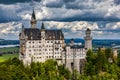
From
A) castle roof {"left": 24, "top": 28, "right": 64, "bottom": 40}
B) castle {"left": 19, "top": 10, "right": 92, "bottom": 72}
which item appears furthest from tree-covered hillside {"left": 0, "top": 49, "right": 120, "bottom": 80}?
castle roof {"left": 24, "top": 28, "right": 64, "bottom": 40}

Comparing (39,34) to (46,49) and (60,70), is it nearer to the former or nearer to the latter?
(46,49)

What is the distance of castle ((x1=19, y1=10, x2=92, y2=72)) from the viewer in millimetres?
145875

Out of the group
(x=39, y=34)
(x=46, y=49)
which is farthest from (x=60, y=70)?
(x=39, y=34)

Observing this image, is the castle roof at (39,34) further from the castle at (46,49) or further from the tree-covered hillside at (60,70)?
the tree-covered hillside at (60,70)

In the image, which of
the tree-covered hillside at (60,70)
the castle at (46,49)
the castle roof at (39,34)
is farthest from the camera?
the castle roof at (39,34)

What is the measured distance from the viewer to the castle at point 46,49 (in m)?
146

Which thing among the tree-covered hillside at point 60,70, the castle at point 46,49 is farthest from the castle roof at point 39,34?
the tree-covered hillside at point 60,70

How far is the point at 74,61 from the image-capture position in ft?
485

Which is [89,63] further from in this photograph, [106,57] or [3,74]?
[3,74]

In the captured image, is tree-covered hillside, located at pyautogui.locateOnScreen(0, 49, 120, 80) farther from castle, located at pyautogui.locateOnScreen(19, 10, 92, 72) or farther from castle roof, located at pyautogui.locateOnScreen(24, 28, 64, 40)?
castle roof, located at pyautogui.locateOnScreen(24, 28, 64, 40)

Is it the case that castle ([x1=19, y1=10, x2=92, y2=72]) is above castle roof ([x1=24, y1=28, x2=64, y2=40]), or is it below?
below

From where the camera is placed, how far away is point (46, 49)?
148375mm

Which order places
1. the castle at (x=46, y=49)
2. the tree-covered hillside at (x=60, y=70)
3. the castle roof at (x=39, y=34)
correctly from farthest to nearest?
the castle roof at (x=39, y=34), the castle at (x=46, y=49), the tree-covered hillside at (x=60, y=70)

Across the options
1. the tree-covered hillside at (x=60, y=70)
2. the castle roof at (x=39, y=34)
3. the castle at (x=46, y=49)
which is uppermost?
the castle roof at (x=39, y=34)
